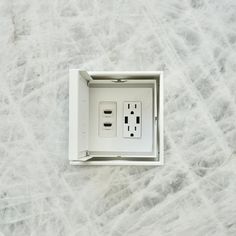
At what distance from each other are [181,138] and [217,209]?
0.24m

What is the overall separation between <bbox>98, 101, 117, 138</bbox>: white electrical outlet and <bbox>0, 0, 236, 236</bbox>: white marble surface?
0.12 m

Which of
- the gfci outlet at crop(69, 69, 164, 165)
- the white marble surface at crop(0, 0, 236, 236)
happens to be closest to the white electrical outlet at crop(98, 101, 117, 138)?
the gfci outlet at crop(69, 69, 164, 165)

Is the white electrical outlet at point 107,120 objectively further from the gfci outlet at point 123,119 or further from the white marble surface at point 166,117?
the white marble surface at point 166,117

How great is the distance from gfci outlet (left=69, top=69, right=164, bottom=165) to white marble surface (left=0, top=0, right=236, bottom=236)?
2.1 inches

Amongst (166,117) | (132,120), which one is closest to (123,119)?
(132,120)

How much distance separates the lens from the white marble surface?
1.07m

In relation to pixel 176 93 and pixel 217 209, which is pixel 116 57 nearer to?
pixel 176 93


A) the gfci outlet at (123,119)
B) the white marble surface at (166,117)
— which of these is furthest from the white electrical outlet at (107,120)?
the white marble surface at (166,117)

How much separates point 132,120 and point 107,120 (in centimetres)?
8

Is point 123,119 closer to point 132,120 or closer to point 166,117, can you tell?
point 132,120

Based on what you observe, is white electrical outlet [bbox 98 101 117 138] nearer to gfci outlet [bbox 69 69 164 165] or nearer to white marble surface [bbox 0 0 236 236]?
gfci outlet [bbox 69 69 164 165]

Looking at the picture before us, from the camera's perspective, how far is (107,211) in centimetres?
108

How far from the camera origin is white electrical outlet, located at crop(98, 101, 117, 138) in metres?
1.06

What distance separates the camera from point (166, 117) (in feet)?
3.52
